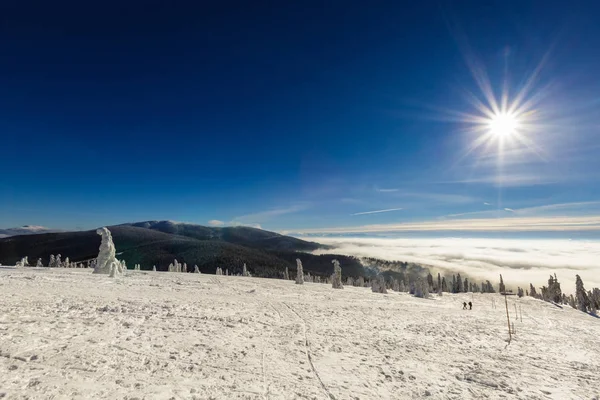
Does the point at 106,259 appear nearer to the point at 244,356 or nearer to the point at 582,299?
the point at 244,356

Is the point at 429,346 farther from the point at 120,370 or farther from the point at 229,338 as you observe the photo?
the point at 120,370

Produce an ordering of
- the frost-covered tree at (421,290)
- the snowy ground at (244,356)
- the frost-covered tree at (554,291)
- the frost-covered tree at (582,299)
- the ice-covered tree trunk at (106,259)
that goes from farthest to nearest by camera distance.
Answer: the frost-covered tree at (554,291), the frost-covered tree at (582,299), the frost-covered tree at (421,290), the ice-covered tree trunk at (106,259), the snowy ground at (244,356)

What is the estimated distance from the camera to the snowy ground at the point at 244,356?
1015 cm

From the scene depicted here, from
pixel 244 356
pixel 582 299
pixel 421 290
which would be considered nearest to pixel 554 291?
A: pixel 582 299

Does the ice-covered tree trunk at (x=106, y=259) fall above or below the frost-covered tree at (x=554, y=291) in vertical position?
above

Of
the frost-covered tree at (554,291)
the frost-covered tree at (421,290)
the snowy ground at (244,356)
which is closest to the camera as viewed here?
the snowy ground at (244,356)

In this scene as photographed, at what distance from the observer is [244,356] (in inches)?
539

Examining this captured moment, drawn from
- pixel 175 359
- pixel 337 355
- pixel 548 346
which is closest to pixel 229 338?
pixel 175 359

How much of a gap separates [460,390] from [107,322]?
59.3 feet

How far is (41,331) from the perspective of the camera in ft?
42.9

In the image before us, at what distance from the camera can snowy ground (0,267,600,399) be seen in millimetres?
10148

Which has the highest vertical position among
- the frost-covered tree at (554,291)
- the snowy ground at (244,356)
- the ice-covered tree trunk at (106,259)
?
the ice-covered tree trunk at (106,259)

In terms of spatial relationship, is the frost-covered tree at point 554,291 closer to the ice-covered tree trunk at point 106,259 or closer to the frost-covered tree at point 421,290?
the frost-covered tree at point 421,290

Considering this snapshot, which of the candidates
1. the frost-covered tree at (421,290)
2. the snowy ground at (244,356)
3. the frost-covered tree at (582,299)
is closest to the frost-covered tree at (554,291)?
the frost-covered tree at (582,299)
